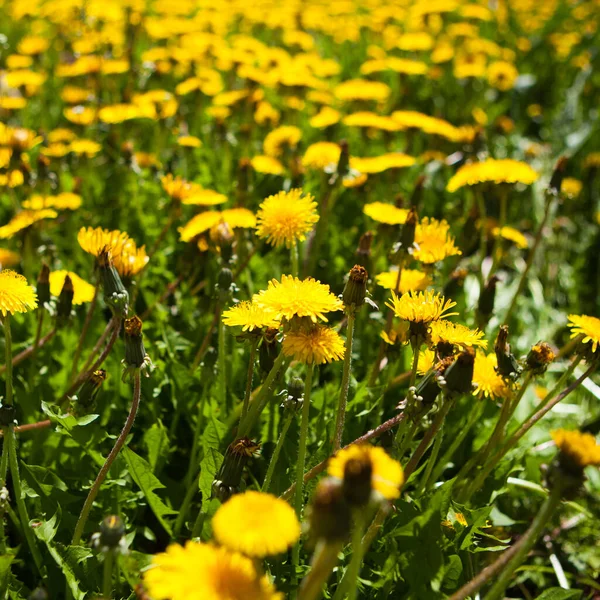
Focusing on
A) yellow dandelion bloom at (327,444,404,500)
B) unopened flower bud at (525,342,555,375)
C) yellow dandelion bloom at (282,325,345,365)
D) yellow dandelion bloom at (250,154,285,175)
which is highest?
yellow dandelion bloom at (327,444,404,500)

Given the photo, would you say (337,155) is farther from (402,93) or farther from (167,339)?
(402,93)

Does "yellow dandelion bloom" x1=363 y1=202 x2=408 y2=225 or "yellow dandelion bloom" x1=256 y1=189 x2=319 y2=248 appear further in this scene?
"yellow dandelion bloom" x1=363 y1=202 x2=408 y2=225

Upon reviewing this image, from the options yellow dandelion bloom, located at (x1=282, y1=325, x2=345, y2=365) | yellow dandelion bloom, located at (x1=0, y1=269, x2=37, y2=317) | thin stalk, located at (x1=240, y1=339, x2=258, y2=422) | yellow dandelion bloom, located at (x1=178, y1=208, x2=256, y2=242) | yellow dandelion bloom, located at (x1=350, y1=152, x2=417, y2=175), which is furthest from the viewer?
yellow dandelion bloom, located at (x1=350, y1=152, x2=417, y2=175)

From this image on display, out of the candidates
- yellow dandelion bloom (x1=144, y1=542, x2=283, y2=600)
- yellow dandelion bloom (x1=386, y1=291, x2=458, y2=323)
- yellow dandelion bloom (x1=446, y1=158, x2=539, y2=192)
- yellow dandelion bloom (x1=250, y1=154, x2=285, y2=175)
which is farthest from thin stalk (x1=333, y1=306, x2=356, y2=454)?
yellow dandelion bloom (x1=250, y1=154, x2=285, y2=175)

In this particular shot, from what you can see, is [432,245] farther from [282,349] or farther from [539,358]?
[282,349]

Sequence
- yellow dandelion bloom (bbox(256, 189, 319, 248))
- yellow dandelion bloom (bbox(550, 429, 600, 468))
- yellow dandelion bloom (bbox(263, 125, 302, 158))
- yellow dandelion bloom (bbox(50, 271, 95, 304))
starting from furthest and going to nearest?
yellow dandelion bloom (bbox(263, 125, 302, 158)) < yellow dandelion bloom (bbox(50, 271, 95, 304)) < yellow dandelion bloom (bbox(256, 189, 319, 248)) < yellow dandelion bloom (bbox(550, 429, 600, 468))

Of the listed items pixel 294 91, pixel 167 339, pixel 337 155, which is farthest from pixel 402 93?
pixel 167 339

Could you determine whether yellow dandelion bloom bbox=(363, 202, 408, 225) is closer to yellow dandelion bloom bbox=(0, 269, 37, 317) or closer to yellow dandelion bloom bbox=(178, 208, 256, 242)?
yellow dandelion bloom bbox=(178, 208, 256, 242)

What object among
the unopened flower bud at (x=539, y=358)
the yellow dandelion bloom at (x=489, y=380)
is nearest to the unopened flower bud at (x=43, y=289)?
the yellow dandelion bloom at (x=489, y=380)
